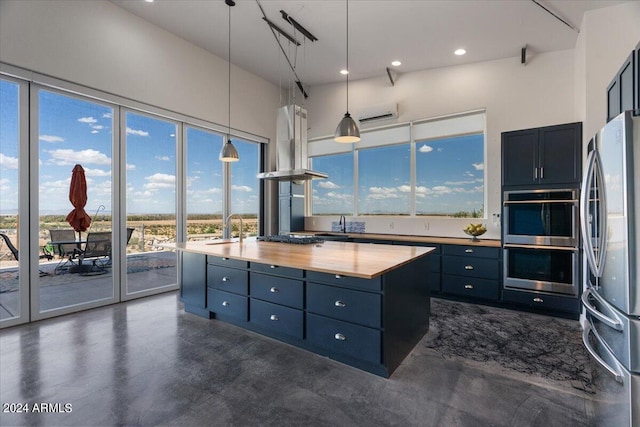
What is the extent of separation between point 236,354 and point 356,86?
5.00 meters

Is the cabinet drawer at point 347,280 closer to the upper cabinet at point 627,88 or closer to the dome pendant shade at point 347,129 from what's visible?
the dome pendant shade at point 347,129

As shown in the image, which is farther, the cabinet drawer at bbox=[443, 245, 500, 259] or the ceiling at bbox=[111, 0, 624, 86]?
the cabinet drawer at bbox=[443, 245, 500, 259]

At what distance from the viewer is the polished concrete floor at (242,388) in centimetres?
182

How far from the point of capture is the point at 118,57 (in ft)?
12.7

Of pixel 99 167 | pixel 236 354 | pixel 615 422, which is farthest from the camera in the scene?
pixel 99 167

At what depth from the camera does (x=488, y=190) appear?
15.1ft

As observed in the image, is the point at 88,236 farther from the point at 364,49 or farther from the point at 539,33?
the point at 539,33

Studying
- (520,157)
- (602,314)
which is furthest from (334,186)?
(602,314)

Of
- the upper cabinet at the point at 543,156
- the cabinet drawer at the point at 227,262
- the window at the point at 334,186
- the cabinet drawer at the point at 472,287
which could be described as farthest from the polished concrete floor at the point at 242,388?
the window at the point at 334,186

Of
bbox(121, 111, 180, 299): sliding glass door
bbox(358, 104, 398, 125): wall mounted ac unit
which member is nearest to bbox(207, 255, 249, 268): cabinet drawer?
bbox(121, 111, 180, 299): sliding glass door

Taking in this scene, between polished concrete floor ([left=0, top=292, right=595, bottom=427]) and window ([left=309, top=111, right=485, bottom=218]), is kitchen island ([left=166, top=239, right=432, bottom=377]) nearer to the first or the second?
polished concrete floor ([left=0, top=292, right=595, bottom=427])

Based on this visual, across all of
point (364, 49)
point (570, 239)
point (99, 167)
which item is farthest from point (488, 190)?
point (99, 167)

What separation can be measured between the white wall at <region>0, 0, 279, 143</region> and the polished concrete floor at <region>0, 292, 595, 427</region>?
2.86m

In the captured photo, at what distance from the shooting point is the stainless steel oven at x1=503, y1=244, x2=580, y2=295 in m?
3.51
